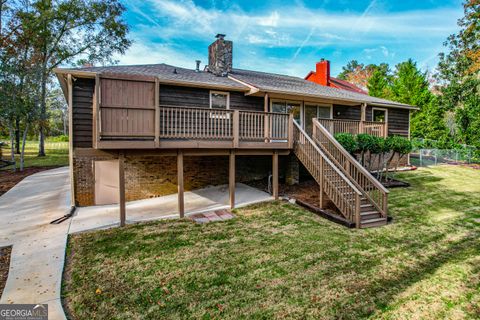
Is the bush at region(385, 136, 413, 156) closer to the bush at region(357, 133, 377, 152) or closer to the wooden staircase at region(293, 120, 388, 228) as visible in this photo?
the bush at region(357, 133, 377, 152)

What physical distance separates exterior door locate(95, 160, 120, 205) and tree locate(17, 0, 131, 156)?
50.4 feet


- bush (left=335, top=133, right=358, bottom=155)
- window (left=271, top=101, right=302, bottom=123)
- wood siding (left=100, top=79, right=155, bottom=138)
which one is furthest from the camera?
window (left=271, top=101, right=302, bottom=123)

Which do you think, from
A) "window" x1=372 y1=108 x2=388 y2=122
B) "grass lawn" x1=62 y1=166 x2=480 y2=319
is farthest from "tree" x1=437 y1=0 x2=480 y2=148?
"grass lawn" x1=62 y1=166 x2=480 y2=319

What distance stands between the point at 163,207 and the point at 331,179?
5399mm

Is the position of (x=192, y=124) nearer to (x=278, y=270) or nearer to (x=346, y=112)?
(x=278, y=270)

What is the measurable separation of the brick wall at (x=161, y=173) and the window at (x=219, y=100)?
7.19 feet

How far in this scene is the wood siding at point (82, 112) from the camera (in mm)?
8164

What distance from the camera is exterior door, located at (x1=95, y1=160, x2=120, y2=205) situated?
8.85 meters

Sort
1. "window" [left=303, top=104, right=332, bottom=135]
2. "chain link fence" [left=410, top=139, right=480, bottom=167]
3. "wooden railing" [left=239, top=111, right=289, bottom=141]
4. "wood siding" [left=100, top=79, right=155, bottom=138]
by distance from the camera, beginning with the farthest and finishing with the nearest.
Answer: "chain link fence" [left=410, top=139, right=480, bottom=167]
"window" [left=303, top=104, right=332, bottom=135]
"wooden railing" [left=239, top=111, right=289, bottom=141]
"wood siding" [left=100, top=79, right=155, bottom=138]

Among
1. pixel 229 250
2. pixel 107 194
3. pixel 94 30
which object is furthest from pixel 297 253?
pixel 94 30

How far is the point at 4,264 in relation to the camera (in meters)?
4.84

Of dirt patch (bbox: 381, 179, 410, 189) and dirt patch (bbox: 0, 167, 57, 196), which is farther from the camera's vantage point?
dirt patch (bbox: 0, 167, 57, 196)

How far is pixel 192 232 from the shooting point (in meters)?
6.37

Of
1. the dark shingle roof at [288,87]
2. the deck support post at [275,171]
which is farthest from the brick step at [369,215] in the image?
the dark shingle roof at [288,87]
